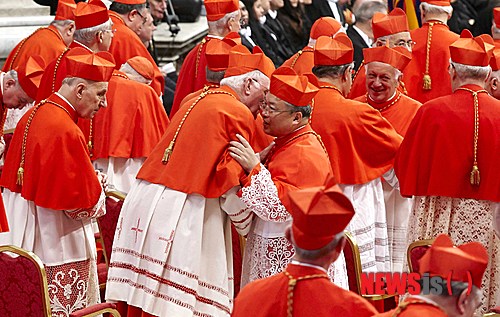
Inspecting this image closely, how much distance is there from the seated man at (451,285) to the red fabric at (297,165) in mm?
1618

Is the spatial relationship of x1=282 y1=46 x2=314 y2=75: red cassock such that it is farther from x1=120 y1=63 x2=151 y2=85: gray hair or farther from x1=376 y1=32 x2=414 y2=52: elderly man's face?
x1=120 y1=63 x2=151 y2=85: gray hair

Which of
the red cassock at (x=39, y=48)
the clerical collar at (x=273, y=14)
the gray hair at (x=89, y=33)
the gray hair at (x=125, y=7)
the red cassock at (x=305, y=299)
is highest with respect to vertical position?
the red cassock at (x=305, y=299)

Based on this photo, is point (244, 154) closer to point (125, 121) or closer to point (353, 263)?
point (353, 263)

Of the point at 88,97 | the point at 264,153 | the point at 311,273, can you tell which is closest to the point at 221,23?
the point at 88,97

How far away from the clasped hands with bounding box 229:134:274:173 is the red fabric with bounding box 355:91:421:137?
1912 millimetres

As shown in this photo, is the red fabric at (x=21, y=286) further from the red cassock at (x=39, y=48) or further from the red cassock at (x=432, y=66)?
the red cassock at (x=432, y=66)

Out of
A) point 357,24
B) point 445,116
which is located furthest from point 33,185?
point 357,24

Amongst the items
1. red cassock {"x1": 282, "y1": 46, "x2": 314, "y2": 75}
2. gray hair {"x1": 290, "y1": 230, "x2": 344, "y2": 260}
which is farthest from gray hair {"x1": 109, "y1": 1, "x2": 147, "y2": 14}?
gray hair {"x1": 290, "y1": 230, "x2": 344, "y2": 260}

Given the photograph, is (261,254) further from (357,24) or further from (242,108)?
(357,24)

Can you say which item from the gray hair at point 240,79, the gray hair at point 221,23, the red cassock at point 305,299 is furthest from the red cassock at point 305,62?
the red cassock at point 305,299

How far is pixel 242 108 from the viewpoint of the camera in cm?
526

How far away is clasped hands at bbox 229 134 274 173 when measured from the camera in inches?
201

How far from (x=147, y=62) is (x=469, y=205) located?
3008 millimetres

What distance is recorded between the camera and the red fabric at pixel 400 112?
6.96 m
